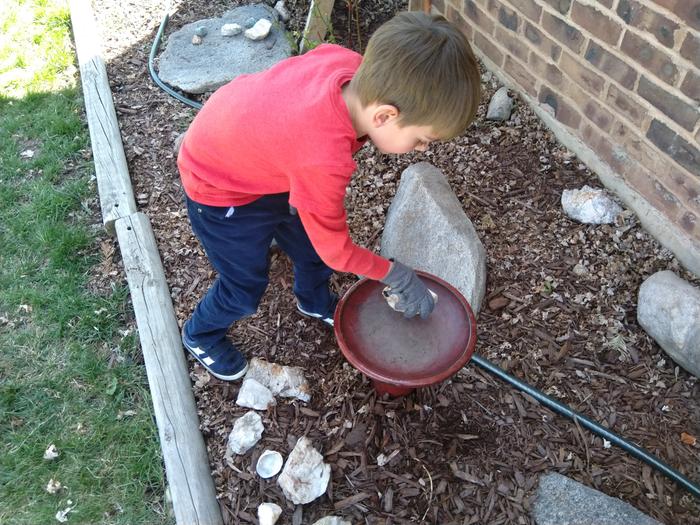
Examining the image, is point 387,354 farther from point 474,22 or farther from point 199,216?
point 474,22

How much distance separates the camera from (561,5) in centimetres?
295

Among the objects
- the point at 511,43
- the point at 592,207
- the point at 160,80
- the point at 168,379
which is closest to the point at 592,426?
the point at 592,207

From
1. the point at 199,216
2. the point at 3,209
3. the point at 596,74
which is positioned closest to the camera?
the point at 199,216

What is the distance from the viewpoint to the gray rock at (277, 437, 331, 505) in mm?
2100

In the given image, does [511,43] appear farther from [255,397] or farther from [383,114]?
[255,397]

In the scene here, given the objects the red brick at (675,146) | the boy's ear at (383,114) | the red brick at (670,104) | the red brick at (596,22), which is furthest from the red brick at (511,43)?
the boy's ear at (383,114)

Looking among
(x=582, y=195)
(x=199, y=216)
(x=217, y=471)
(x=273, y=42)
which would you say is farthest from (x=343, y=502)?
(x=273, y=42)

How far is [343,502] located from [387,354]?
56cm

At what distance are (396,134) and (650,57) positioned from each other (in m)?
1.54

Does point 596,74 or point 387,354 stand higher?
point 596,74

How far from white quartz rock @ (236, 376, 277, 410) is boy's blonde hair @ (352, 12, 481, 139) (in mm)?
1308

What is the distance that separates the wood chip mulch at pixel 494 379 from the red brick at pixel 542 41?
396 mm

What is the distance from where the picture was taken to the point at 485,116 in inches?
139

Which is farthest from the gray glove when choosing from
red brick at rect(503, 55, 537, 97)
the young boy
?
red brick at rect(503, 55, 537, 97)
